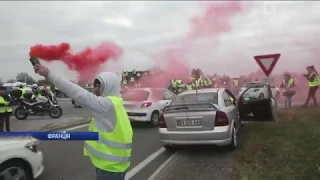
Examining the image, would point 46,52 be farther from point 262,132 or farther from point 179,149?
point 262,132

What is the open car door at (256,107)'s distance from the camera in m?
9.23

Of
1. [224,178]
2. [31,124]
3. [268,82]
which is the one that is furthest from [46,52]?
[31,124]

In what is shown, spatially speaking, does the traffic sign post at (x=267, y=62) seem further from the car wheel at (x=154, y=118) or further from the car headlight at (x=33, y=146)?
the car headlight at (x=33, y=146)

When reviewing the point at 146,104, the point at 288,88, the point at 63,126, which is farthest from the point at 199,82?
the point at 63,126

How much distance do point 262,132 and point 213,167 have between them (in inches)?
135

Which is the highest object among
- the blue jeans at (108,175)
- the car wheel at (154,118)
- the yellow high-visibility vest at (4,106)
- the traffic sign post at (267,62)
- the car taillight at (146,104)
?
the traffic sign post at (267,62)

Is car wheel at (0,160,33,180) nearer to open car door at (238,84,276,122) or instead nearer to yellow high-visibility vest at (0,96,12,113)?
yellow high-visibility vest at (0,96,12,113)

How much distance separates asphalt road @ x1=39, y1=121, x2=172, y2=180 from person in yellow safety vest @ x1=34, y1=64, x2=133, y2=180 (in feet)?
8.91

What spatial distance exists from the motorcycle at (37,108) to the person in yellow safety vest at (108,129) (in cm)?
1212

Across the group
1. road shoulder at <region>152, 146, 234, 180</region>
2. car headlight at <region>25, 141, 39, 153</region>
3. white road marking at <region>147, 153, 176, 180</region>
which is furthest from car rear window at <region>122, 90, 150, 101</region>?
car headlight at <region>25, 141, 39, 153</region>

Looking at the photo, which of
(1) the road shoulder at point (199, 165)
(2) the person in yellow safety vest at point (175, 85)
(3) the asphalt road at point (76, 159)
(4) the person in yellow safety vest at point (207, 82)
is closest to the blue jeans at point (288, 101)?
(4) the person in yellow safety vest at point (207, 82)

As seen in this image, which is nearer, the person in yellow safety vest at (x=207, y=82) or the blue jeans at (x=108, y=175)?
Answer: the blue jeans at (x=108, y=175)

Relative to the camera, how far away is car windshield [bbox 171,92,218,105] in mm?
7812

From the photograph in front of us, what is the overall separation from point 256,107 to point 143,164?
162 inches
